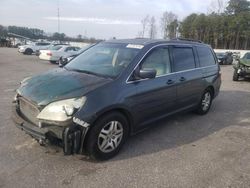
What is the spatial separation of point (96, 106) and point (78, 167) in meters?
0.89

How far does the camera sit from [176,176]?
145 inches

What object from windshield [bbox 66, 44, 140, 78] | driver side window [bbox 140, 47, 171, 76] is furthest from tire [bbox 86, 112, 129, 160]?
driver side window [bbox 140, 47, 171, 76]

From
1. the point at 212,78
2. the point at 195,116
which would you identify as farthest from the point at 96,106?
the point at 212,78

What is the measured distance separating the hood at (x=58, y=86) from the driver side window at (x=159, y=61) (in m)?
0.88

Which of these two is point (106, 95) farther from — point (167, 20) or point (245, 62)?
point (167, 20)

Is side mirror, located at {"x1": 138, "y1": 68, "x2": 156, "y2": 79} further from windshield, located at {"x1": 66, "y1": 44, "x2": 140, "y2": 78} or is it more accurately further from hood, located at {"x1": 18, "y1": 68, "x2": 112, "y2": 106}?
hood, located at {"x1": 18, "y1": 68, "x2": 112, "y2": 106}

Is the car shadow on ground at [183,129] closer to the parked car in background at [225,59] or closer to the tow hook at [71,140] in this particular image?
the tow hook at [71,140]

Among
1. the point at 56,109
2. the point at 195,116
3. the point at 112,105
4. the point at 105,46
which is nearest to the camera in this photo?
the point at 56,109

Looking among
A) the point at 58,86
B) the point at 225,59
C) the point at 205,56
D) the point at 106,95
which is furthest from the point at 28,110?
the point at 225,59

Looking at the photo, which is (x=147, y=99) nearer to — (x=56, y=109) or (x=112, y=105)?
(x=112, y=105)

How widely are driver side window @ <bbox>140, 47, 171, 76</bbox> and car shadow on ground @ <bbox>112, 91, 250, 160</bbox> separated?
95cm

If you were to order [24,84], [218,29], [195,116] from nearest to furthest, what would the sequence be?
[24,84]
[195,116]
[218,29]

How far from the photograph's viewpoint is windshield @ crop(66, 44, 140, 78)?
4418mm

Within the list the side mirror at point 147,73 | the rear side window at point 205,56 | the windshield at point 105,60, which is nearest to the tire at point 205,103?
the rear side window at point 205,56
